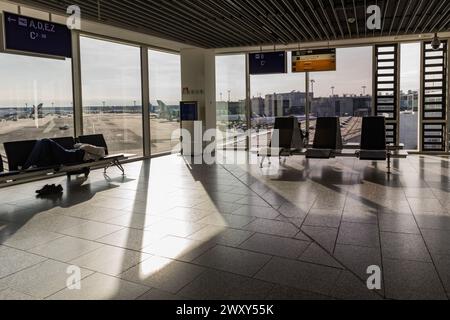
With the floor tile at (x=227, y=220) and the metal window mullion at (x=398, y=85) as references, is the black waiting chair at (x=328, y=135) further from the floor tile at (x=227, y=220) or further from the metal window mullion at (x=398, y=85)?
the floor tile at (x=227, y=220)

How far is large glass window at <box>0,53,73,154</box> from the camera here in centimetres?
754

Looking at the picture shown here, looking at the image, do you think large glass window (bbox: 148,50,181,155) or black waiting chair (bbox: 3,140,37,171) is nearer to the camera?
black waiting chair (bbox: 3,140,37,171)

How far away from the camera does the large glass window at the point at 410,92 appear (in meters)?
10.6

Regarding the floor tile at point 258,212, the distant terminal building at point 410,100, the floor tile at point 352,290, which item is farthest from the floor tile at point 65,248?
the distant terminal building at point 410,100

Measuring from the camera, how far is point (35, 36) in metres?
6.23

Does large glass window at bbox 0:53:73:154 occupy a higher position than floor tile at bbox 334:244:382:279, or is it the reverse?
large glass window at bbox 0:53:73:154

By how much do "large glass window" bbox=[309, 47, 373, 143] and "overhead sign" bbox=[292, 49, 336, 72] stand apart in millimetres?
984

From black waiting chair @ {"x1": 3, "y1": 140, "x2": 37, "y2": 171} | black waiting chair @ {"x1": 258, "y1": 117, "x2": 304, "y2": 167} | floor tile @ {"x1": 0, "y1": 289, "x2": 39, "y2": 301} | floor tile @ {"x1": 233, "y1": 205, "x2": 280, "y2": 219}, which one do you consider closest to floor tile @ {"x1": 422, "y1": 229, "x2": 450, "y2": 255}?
floor tile @ {"x1": 233, "y1": 205, "x2": 280, "y2": 219}

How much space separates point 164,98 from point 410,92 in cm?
692

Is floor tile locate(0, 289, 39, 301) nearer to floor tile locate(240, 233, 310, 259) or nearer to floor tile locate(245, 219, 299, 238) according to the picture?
floor tile locate(240, 233, 310, 259)

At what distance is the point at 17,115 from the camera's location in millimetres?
7773

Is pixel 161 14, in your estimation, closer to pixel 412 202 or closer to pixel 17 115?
pixel 17 115

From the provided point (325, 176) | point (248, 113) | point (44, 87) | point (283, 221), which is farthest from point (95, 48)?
point (283, 221)
